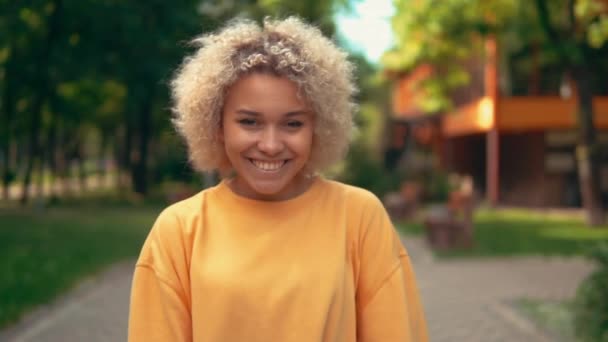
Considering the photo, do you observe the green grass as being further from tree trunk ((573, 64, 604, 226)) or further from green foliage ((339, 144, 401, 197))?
tree trunk ((573, 64, 604, 226))

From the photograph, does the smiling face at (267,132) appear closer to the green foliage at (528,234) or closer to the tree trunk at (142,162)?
the green foliage at (528,234)

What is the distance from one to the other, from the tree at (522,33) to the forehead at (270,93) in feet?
44.9

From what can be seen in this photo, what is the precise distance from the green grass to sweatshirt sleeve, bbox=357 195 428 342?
6.20m

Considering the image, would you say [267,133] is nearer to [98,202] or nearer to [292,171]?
[292,171]

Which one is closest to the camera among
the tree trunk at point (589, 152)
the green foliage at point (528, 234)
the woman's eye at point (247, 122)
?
the woman's eye at point (247, 122)

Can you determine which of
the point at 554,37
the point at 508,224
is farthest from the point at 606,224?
the point at 554,37

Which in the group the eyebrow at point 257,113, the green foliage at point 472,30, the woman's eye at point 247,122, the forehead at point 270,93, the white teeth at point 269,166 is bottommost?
the white teeth at point 269,166

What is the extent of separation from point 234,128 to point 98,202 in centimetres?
2606

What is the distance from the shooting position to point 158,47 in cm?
1855

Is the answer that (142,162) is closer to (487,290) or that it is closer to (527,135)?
(527,135)

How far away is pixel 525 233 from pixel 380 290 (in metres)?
14.8

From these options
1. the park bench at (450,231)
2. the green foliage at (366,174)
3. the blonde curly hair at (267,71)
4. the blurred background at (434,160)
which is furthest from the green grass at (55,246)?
the blonde curly hair at (267,71)

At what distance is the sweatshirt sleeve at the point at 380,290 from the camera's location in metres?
2.31

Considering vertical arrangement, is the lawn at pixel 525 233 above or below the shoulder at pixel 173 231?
below
